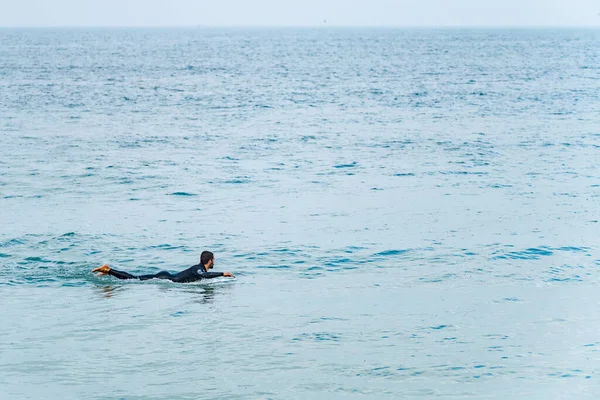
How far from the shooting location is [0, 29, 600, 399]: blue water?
56.9ft

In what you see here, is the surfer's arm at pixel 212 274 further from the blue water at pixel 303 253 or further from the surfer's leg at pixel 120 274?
the surfer's leg at pixel 120 274

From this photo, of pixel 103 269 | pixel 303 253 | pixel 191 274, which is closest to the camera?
pixel 103 269

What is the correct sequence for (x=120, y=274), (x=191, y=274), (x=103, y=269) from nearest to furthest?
(x=103, y=269)
(x=120, y=274)
(x=191, y=274)

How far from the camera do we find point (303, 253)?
25.9m

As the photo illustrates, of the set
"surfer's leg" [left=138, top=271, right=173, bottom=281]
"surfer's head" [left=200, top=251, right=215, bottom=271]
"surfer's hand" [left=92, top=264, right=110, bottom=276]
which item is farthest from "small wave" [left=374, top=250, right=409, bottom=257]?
A: "surfer's hand" [left=92, top=264, right=110, bottom=276]

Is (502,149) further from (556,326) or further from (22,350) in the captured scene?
(22,350)

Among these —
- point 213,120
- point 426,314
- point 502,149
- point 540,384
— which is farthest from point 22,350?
point 213,120

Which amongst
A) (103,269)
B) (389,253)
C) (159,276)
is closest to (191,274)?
(159,276)

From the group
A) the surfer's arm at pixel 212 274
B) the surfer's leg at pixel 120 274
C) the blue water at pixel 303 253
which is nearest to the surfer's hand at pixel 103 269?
the surfer's leg at pixel 120 274

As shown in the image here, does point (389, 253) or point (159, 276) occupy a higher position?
point (159, 276)

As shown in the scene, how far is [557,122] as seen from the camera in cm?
5450

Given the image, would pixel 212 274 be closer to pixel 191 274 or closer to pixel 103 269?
pixel 191 274

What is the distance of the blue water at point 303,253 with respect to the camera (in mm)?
17328

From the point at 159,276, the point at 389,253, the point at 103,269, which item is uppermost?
the point at 103,269
